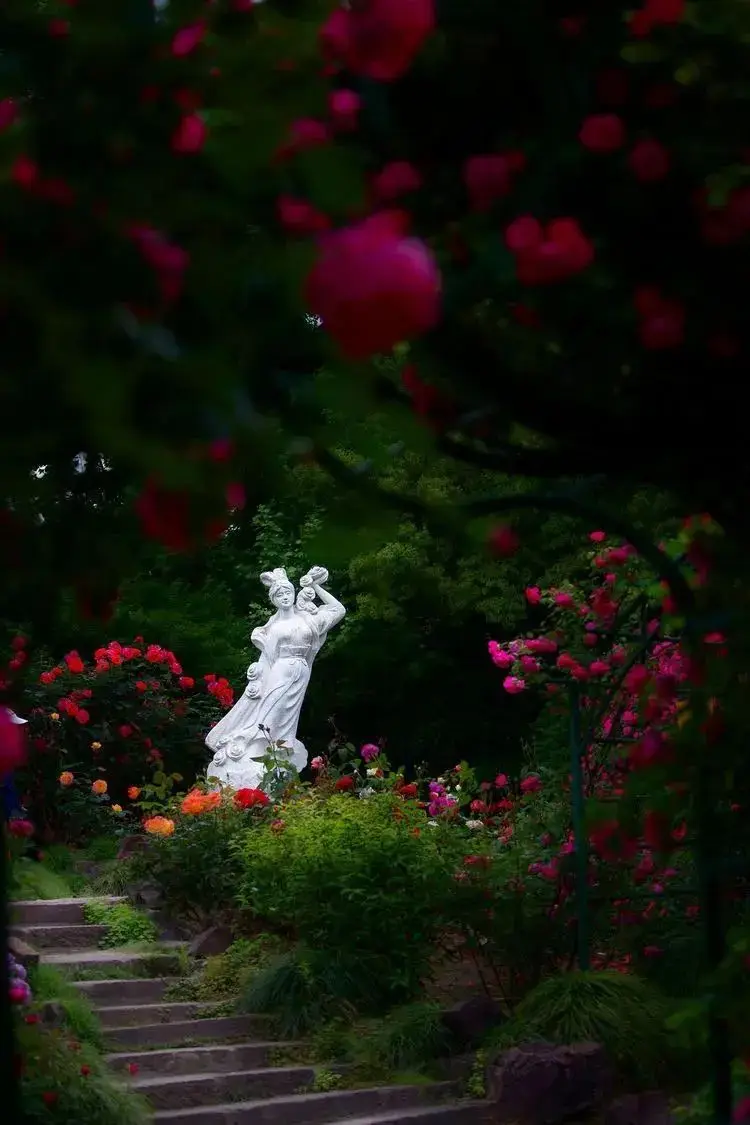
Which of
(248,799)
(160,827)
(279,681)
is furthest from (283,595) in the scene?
(160,827)

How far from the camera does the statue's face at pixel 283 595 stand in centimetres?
1278

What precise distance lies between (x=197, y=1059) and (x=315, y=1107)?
0.82m

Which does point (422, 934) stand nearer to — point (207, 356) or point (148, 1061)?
point (148, 1061)

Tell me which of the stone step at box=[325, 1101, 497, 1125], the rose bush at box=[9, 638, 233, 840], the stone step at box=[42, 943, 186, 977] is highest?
the rose bush at box=[9, 638, 233, 840]

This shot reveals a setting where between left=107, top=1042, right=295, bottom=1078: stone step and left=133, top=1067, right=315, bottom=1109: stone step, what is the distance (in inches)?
2.9

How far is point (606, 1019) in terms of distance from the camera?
720cm

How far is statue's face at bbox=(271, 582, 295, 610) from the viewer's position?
41.9ft

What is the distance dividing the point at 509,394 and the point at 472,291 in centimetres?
24

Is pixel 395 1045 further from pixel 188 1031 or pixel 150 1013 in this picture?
pixel 150 1013

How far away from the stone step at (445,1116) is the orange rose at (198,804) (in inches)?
144

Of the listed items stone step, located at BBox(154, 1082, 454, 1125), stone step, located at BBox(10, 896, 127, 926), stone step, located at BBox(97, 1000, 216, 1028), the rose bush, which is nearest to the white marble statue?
the rose bush

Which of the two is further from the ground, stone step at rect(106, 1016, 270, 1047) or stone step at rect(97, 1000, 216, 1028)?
stone step at rect(97, 1000, 216, 1028)

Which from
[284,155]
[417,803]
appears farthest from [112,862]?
[284,155]

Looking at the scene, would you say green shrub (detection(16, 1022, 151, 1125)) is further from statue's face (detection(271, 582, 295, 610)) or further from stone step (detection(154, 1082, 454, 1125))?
statue's face (detection(271, 582, 295, 610))
